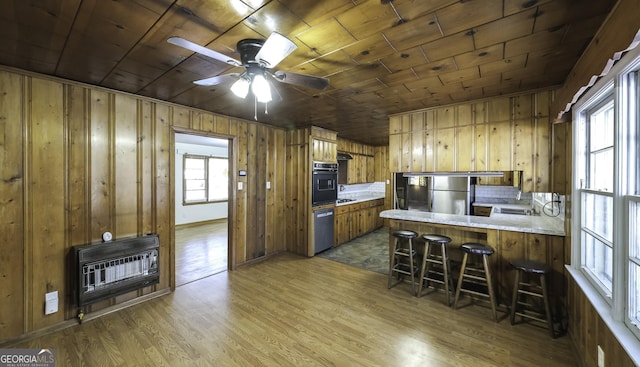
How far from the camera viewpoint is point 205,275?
361 cm

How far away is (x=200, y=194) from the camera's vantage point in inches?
289

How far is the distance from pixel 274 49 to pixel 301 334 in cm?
231

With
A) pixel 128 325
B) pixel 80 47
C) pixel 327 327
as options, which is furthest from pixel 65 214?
pixel 327 327

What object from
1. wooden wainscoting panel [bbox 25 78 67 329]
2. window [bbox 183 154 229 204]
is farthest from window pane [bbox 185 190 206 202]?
wooden wainscoting panel [bbox 25 78 67 329]

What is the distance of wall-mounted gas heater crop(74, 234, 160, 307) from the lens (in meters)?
2.35

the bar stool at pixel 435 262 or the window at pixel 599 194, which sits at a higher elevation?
the window at pixel 599 194

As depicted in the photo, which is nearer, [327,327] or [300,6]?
[300,6]

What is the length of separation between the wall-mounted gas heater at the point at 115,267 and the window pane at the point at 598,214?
403 cm

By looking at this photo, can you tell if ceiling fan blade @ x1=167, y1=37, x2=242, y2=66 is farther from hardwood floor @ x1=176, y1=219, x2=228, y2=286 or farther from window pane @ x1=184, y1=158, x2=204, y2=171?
window pane @ x1=184, y1=158, x2=204, y2=171

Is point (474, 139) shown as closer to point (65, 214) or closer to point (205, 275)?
point (205, 275)

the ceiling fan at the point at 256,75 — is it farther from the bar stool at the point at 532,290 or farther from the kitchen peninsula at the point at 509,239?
the bar stool at the point at 532,290

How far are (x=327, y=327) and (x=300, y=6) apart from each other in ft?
8.38

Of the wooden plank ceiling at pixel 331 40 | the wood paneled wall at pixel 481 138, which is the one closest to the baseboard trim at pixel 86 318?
the wooden plank ceiling at pixel 331 40

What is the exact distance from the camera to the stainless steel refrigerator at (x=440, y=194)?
4152mm
